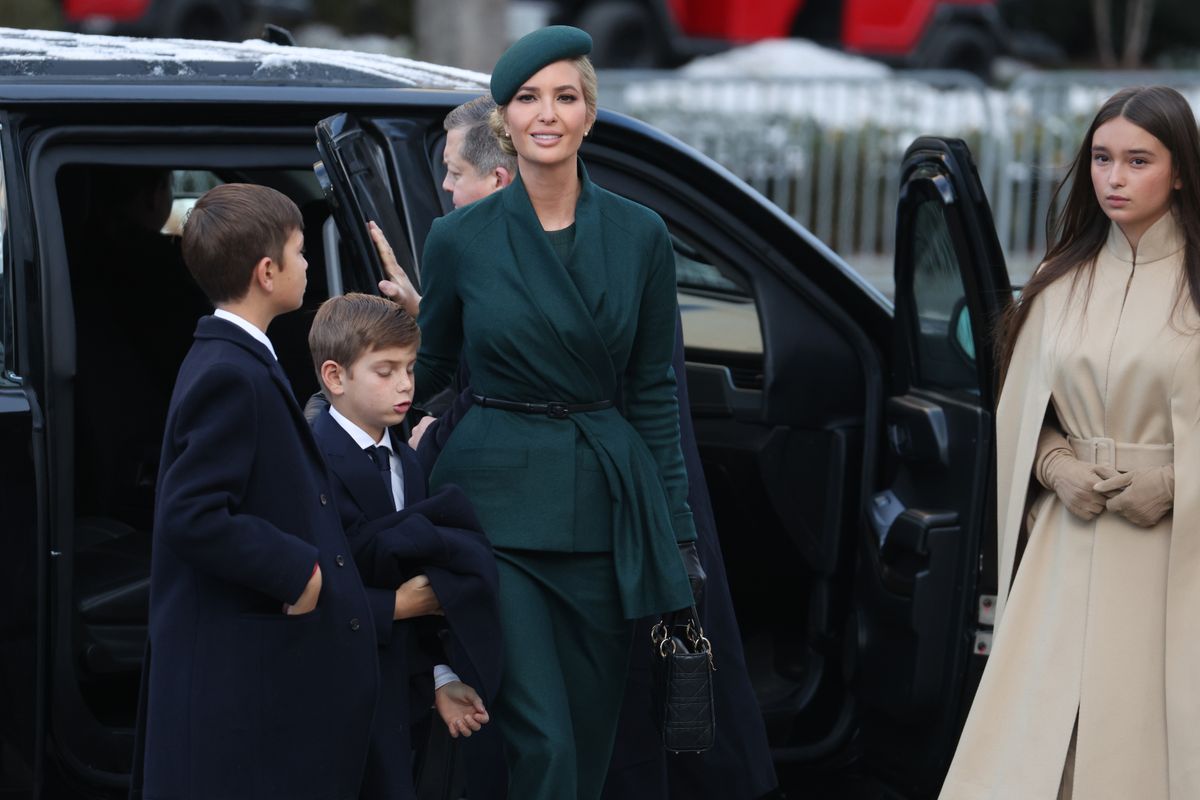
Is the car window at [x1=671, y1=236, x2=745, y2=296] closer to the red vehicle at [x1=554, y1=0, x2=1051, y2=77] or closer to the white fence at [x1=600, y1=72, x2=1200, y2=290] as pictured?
the white fence at [x1=600, y1=72, x2=1200, y2=290]

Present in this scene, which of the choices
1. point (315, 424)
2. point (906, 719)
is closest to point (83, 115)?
point (315, 424)

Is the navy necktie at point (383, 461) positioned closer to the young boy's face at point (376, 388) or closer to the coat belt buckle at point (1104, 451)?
the young boy's face at point (376, 388)

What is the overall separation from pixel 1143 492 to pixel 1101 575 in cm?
18

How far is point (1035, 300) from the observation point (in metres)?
3.08

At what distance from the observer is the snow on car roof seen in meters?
3.11

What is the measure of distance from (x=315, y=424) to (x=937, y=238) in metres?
1.34

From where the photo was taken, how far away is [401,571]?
2666 mm

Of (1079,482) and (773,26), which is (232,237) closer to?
(1079,482)

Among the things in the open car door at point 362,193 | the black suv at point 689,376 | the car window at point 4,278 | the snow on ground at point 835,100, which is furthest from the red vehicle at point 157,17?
the car window at point 4,278

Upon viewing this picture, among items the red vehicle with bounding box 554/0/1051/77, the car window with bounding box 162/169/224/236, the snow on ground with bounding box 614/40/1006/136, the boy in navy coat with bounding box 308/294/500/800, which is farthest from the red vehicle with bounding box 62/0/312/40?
the boy in navy coat with bounding box 308/294/500/800

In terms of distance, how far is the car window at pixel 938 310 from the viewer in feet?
10.9

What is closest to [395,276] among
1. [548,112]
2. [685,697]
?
[548,112]

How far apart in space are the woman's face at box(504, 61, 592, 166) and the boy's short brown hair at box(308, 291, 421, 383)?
1.11ft

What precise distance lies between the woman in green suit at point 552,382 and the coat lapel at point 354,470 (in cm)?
16
